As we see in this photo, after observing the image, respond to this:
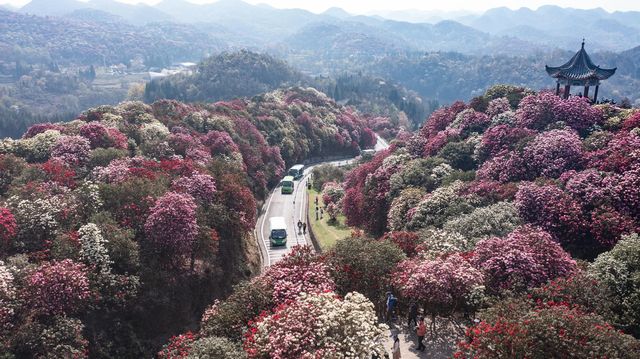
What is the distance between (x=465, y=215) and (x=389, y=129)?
97.2 meters

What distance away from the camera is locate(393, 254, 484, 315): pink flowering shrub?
20.0 m

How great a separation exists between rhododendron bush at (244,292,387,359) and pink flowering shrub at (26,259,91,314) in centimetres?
1151

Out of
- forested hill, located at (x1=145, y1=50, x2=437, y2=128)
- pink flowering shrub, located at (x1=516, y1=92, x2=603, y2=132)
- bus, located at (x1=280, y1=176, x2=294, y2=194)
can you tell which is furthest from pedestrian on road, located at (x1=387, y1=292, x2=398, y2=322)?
forested hill, located at (x1=145, y1=50, x2=437, y2=128)

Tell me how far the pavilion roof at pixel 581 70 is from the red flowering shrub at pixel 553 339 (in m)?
34.7

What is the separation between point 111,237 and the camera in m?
27.5

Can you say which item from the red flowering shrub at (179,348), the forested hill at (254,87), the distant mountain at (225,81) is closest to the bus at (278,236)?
the red flowering shrub at (179,348)

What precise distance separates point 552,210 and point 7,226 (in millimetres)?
30992

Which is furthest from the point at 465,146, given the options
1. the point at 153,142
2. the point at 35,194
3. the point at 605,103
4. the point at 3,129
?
the point at 3,129

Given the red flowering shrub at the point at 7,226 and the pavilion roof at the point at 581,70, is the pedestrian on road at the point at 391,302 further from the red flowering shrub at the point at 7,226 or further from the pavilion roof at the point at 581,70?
the pavilion roof at the point at 581,70

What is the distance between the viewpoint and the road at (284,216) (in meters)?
43.7

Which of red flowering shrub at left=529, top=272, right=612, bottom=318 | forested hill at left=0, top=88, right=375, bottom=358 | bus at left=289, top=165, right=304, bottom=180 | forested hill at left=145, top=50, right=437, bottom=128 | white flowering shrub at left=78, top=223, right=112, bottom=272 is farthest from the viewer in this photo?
forested hill at left=145, top=50, right=437, bottom=128

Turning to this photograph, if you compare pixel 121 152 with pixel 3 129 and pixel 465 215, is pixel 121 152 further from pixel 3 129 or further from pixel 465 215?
pixel 3 129

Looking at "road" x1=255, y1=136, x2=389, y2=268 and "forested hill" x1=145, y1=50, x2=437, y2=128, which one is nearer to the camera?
"road" x1=255, y1=136, x2=389, y2=268

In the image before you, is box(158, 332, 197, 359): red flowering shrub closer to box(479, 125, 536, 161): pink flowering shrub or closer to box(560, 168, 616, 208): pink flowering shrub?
box(560, 168, 616, 208): pink flowering shrub
